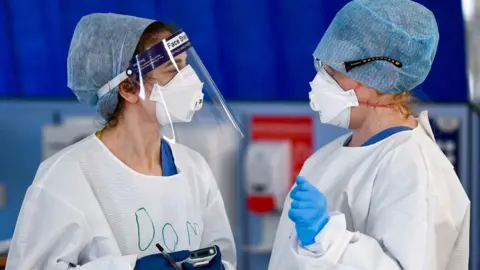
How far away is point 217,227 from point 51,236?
362 millimetres

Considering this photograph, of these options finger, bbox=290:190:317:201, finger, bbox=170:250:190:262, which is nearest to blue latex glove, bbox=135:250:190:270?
finger, bbox=170:250:190:262

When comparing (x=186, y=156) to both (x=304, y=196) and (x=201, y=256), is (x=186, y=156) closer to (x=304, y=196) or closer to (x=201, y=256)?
(x=201, y=256)

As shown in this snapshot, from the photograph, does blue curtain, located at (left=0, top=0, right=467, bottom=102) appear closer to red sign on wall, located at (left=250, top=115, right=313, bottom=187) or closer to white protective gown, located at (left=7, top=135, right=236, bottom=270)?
red sign on wall, located at (left=250, top=115, right=313, bottom=187)

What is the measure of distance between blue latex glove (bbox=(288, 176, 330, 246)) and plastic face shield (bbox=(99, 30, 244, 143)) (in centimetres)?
28

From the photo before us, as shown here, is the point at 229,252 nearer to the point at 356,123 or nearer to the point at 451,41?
the point at 356,123

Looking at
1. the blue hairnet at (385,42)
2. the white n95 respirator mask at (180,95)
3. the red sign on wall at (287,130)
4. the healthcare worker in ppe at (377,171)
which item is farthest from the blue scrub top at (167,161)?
the red sign on wall at (287,130)

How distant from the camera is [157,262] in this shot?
142 cm

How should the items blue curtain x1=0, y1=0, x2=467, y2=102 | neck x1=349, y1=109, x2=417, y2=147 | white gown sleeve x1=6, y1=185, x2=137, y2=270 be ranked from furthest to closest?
blue curtain x1=0, y1=0, x2=467, y2=102 < neck x1=349, y1=109, x2=417, y2=147 < white gown sleeve x1=6, y1=185, x2=137, y2=270

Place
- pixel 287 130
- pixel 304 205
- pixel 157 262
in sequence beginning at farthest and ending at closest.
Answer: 1. pixel 287 130
2. pixel 157 262
3. pixel 304 205

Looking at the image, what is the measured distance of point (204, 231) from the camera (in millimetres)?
1614

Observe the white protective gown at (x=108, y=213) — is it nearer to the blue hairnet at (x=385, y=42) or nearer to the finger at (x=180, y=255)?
the finger at (x=180, y=255)

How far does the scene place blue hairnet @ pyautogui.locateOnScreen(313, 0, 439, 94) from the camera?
1460 mm

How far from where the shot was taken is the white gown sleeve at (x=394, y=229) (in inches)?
53.5

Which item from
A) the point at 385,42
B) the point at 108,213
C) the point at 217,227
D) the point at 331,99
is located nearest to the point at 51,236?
the point at 108,213
